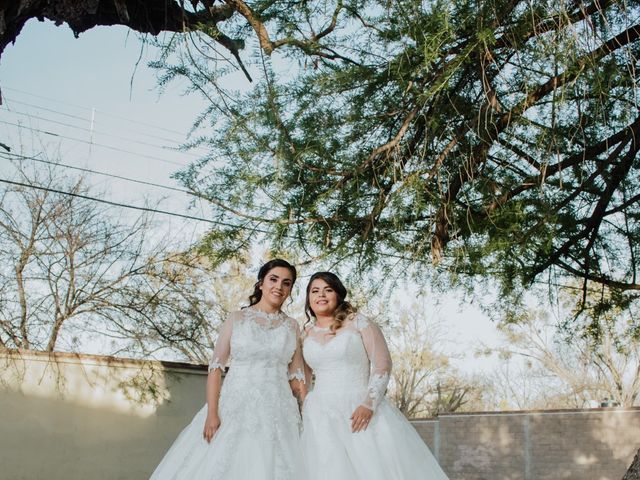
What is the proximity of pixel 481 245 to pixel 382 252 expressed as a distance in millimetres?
556

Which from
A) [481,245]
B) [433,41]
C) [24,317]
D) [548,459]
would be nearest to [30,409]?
[24,317]

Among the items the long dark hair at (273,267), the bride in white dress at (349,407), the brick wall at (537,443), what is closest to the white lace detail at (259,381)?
the bride in white dress at (349,407)

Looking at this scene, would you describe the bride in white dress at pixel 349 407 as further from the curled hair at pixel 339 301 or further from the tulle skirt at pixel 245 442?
the tulle skirt at pixel 245 442

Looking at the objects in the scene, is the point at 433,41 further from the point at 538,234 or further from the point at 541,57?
the point at 538,234

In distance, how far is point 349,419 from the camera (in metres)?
4.42

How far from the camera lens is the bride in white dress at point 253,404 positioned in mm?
4238

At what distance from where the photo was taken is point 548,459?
14.2m

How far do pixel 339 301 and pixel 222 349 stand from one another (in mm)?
735

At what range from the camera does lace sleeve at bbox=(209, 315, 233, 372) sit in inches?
187

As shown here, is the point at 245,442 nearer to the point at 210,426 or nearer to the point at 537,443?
the point at 210,426

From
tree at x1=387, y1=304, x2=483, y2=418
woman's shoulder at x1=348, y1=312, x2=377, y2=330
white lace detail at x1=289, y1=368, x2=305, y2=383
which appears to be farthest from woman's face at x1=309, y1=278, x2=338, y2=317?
tree at x1=387, y1=304, x2=483, y2=418

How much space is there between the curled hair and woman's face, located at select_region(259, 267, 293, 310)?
0.46 feet

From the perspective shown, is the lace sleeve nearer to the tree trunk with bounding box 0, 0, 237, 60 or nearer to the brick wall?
the tree trunk with bounding box 0, 0, 237, 60

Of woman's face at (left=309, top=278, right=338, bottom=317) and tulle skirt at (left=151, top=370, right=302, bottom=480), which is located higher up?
woman's face at (left=309, top=278, right=338, bottom=317)
